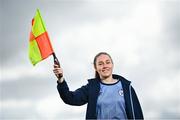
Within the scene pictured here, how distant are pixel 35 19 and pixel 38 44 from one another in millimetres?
486

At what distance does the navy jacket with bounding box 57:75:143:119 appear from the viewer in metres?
5.61

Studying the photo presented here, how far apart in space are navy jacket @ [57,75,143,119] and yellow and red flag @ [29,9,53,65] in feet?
3.21

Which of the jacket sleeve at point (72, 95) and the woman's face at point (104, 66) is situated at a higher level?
the woman's face at point (104, 66)

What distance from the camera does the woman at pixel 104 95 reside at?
549 cm

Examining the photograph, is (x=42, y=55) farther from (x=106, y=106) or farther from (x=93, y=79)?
(x=106, y=106)

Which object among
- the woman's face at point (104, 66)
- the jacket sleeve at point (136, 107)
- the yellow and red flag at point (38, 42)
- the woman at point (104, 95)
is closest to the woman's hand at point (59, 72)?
the woman at point (104, 95)

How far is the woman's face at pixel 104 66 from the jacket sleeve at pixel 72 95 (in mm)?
400

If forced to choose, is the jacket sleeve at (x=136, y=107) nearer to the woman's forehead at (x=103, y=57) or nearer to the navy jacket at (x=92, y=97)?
the navy jacket at (x=92, y=97)

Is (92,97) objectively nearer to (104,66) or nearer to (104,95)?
(104,95)

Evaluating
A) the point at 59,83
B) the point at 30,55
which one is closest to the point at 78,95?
the point at 59,83

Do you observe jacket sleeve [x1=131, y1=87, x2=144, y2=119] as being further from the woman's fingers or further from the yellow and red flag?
the yellow and red flag

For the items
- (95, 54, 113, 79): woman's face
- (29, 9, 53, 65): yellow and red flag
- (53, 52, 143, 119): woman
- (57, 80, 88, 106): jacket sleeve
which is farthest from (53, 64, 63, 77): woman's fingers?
(29, 9, 53, 65): yellow and red flag

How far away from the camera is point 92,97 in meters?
5.69

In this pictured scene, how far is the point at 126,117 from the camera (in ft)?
18.2
